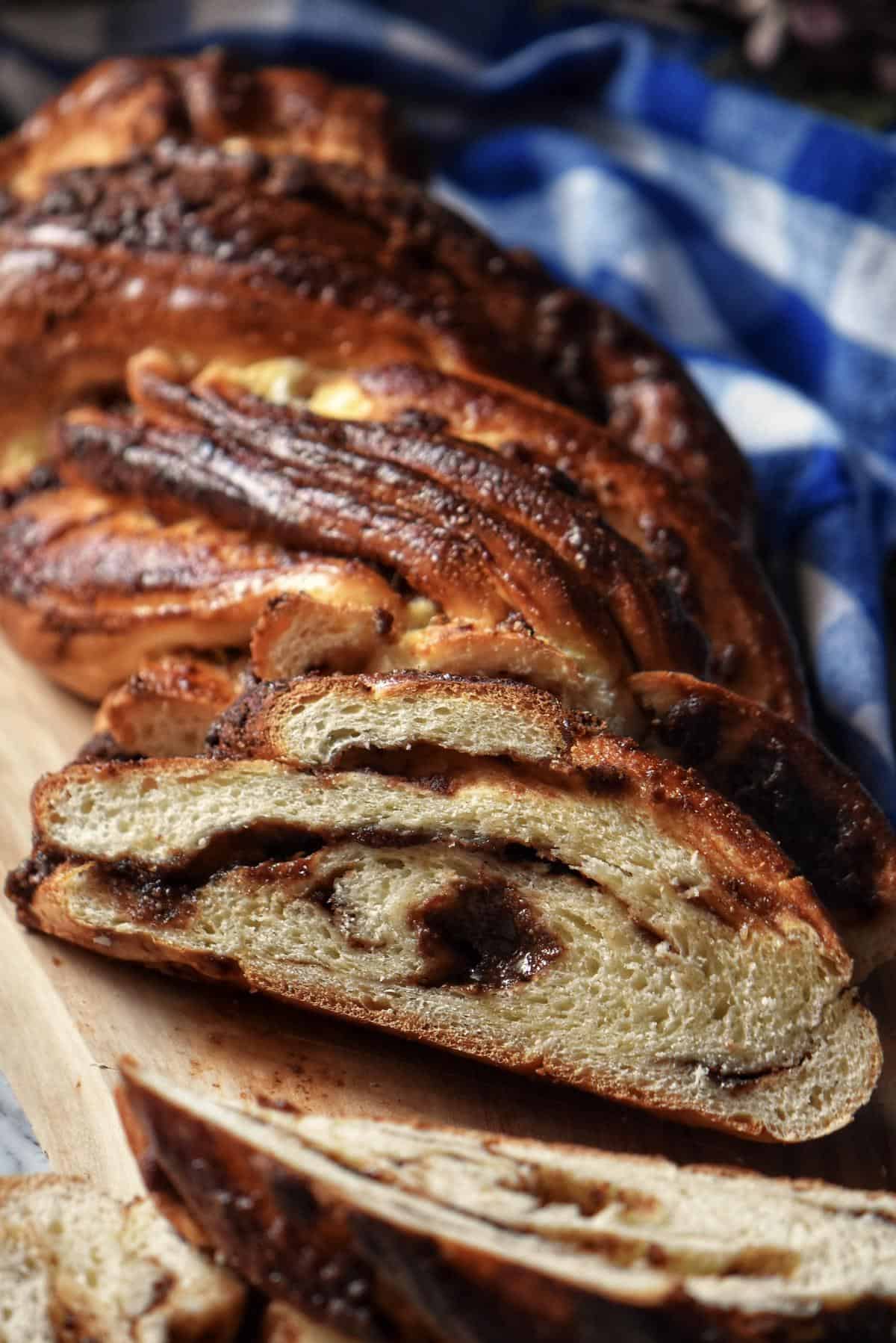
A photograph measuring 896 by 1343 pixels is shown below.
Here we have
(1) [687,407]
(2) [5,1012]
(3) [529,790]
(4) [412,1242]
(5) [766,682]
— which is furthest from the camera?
(1) [687,407]

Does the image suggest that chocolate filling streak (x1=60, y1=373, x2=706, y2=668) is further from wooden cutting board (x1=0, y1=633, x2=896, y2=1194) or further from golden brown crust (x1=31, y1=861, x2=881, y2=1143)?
wooden cutting board (x1=0, y1=633, x2=896, y2=1194)

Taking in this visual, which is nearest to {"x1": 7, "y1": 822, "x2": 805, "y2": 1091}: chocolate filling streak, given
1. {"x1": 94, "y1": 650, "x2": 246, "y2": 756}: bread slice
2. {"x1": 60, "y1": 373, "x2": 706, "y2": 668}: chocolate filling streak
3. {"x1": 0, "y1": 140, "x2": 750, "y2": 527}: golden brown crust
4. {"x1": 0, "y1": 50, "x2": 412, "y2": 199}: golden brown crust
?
{"x1": 94, "y1": 650, "x2": 246, "y2": 756}: bread slice

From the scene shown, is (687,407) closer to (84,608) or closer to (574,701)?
(574,701)

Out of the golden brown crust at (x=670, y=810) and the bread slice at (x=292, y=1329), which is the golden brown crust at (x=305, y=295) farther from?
the bread slice at (x=292, y=1329)

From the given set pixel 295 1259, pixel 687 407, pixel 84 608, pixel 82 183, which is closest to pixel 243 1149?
pixel 295 1259

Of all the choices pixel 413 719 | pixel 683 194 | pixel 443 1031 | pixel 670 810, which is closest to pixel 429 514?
pixel 413 719

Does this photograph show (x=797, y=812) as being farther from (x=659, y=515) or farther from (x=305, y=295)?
(x=305, y=295)
